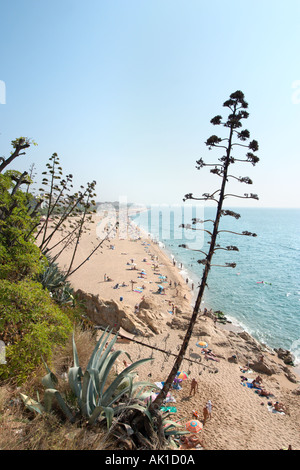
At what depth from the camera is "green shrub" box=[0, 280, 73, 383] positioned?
4.47 m

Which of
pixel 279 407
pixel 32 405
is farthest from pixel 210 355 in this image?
pixel 32 405

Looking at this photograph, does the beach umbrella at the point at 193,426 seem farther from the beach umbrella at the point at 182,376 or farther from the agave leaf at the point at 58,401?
the agave leaf at the point at 58,401

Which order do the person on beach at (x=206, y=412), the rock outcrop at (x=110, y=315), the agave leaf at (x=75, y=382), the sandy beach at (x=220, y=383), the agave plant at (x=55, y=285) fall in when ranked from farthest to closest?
the rock outcrop at (x=110, y=315)
the agave plant at (x=55, y=285)
the sandy beach at (x=220, y=383)
the person on beach at (x=206, y=412)
the agave leaf at (x=75, y=382)

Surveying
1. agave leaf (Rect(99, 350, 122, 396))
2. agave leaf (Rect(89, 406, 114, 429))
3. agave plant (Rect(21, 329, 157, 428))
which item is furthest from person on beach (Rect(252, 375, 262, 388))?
agave leaf (Rect(89, 406, 114, 429))

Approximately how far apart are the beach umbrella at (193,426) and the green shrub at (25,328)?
17.6 feet

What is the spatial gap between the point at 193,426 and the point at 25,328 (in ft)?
20.8

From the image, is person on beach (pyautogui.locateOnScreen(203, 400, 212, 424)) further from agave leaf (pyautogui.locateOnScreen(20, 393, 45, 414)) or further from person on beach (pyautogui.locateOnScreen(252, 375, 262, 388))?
agave leaf (pyautogui.locateOnScreen(20, 393, 45, 414))

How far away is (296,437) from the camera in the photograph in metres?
9.22

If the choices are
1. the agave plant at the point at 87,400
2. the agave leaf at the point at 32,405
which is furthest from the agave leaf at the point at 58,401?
the agave leaf at the point at 32,405

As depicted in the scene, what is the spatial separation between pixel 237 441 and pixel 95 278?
82.4ft

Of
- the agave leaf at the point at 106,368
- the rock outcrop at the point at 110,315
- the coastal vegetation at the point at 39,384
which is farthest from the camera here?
the rock outcrop at the point at 110,315

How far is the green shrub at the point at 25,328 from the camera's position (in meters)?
4.47

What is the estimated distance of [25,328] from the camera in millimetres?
4785

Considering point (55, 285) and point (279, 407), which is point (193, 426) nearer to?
point (279, 407)
